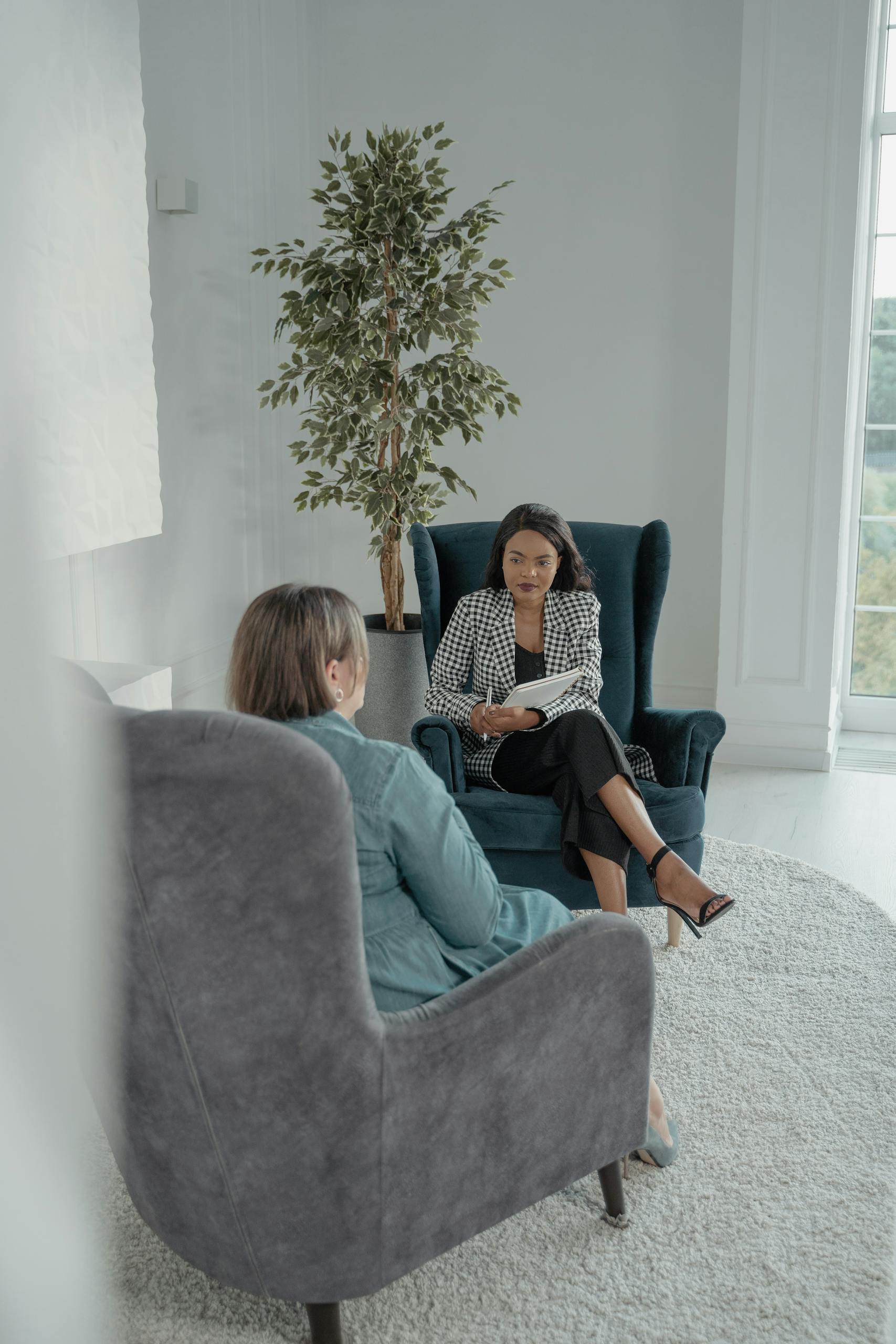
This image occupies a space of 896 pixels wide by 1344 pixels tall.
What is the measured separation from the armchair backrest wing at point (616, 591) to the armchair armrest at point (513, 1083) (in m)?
1.39

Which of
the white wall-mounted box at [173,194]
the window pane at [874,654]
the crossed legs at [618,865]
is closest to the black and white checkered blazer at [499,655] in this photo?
the crossed legs at [618,865]

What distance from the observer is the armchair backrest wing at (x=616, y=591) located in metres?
2.88

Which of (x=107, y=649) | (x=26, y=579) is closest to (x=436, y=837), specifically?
(x=26, y=579)

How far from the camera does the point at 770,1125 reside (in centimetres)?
192

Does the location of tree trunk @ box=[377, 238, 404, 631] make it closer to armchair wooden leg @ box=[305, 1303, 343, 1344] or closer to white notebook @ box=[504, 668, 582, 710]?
white notebook @ box=[504, 668, 582, 710]

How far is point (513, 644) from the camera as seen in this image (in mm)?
2738

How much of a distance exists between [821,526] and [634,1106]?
275cm

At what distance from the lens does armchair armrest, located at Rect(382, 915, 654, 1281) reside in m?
1.29

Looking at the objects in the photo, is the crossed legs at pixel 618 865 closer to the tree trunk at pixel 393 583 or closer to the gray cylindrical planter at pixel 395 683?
the gray cylindrical planter at pixel 395 683

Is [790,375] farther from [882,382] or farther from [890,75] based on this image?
[890,75]

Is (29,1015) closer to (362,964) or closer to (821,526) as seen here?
(362,964)

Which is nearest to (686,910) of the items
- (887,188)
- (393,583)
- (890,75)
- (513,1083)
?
(513,1083)

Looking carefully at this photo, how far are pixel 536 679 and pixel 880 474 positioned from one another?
2.29 metres

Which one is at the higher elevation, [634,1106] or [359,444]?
[359,444]
